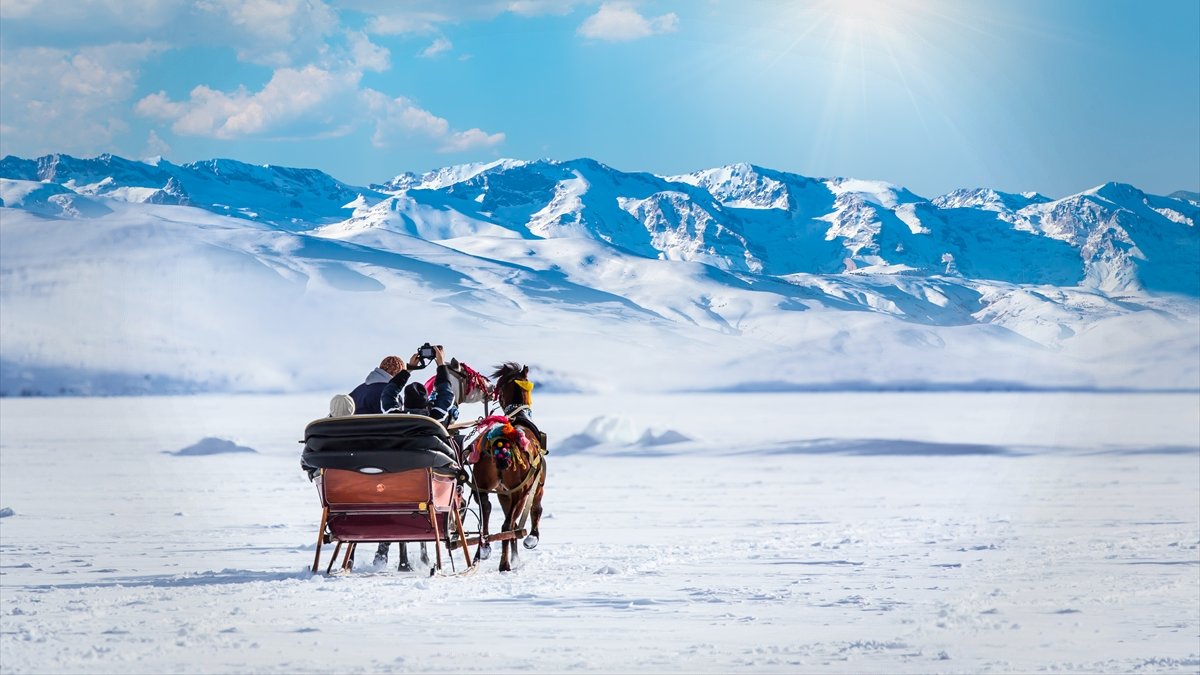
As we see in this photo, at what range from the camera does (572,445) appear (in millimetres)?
25500

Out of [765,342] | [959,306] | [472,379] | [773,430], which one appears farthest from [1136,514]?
[959,306]

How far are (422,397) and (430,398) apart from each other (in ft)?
0.16

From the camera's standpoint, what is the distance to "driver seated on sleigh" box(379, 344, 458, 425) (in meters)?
8.02

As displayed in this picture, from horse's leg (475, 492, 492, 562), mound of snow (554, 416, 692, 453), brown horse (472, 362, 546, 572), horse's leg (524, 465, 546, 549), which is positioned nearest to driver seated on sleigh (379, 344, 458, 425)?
brown horse (472, 362, 546, 572)

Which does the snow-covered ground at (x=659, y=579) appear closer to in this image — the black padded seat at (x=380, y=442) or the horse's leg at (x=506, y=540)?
the horse's leg at (x=506, y=540)

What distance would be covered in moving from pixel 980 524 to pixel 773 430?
21.4 metres

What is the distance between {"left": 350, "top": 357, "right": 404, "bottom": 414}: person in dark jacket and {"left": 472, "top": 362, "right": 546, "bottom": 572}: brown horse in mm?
600

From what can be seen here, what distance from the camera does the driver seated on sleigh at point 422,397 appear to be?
26.3 ft

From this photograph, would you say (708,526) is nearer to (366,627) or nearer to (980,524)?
(980,524)

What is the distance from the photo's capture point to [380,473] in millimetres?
7727

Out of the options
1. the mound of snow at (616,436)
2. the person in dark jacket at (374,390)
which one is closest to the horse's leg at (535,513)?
the person in dark jacket at (374,390)

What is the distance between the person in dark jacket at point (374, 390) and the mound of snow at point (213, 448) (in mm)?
17163

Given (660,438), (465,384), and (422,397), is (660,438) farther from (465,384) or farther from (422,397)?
(422,397)

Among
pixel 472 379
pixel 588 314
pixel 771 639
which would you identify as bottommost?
pixel 771 639
